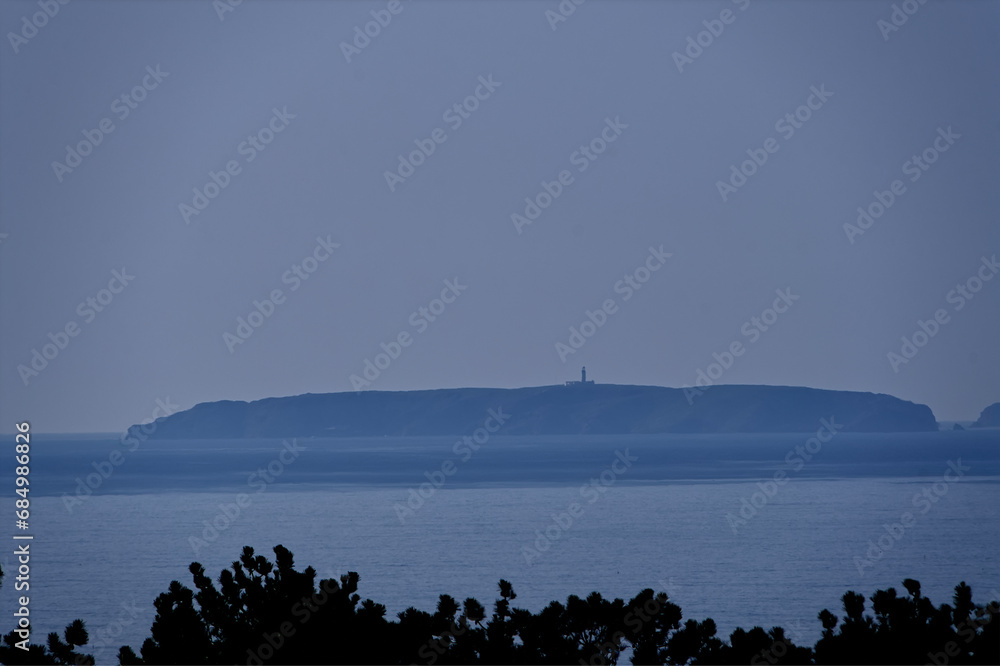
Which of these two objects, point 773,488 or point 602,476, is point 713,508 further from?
point 602,476

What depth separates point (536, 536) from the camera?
68500 millimetres

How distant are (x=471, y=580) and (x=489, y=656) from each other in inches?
1560

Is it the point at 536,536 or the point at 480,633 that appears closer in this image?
the point at 480,633

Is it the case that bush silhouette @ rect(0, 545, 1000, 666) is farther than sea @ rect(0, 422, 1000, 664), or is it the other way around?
sea @ rect(0, 422, 1000, 664)

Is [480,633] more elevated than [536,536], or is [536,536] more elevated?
[536,536]

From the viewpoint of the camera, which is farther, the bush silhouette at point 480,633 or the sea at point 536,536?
the sea at point 536,536

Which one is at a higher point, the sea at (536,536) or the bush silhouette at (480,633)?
the sea at (536,536)

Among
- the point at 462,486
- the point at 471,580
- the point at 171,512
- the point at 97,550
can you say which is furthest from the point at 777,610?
the point at 462,486

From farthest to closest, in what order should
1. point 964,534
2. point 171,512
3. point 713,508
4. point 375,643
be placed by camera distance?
point 171,512
point 713,508
point 964,534
point 375,643

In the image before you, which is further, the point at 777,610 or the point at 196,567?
the point at 777,610

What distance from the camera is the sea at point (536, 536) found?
156 ft

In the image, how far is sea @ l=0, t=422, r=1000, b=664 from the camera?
4750 centimetres

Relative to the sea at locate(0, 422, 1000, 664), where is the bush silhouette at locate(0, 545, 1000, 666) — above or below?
below

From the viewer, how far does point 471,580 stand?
51.0 meters
